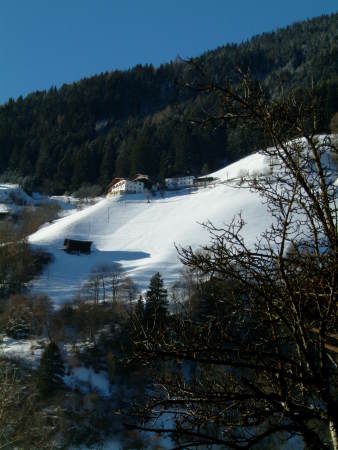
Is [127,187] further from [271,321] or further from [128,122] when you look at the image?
[271,321]

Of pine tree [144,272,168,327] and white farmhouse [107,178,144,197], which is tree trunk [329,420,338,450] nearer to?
pine tree [144,272,168,327]

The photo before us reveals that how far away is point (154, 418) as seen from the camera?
2820mm

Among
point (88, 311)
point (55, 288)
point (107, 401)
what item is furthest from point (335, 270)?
point (55, 288)

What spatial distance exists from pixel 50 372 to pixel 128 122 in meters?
136

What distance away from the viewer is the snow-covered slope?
4756cm

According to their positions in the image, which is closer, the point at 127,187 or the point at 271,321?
the point at 271,321

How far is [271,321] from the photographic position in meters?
2.64

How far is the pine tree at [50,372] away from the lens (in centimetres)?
2627

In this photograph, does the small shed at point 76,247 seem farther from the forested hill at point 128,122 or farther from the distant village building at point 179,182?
the distant village building at point 179,182

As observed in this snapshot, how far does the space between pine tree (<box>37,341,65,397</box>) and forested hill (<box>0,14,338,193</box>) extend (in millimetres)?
31579

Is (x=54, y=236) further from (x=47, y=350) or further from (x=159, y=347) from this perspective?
(x=159, y=347)

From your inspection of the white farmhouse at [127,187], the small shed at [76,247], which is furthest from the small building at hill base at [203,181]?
the small shed at [76,247]

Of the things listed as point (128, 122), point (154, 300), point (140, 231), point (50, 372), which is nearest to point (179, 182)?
point (140, 231)

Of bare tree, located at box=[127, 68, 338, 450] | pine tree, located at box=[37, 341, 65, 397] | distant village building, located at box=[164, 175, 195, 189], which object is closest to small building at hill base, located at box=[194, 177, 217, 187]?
distant village building, located at box=[164, 175, 195, 189]
